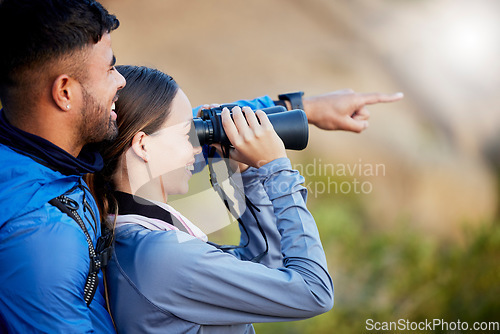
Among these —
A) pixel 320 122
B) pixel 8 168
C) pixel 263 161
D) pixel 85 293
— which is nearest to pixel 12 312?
pixel 85 293

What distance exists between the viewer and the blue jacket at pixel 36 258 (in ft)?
2.54

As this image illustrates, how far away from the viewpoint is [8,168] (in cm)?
81

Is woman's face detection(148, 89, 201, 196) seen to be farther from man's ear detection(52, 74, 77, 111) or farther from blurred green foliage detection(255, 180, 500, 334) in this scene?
blurred green foliage detection(255, 180, 500, 334)

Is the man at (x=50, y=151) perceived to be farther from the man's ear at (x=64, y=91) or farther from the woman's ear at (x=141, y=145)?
the woman's ear at (x=141, y=145)

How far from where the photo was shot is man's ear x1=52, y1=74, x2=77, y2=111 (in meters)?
0.85

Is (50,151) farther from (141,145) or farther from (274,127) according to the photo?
(274,127)

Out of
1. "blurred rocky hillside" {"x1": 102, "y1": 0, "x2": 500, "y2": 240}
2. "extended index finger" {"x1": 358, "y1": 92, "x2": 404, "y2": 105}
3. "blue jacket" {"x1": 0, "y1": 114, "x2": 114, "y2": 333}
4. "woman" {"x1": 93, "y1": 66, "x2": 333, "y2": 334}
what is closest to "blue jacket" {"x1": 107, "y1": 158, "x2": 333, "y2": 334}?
"woman" {"x1": 93, "y1": 66, "x2": 333, "y2": 334}

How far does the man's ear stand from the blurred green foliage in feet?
7.50

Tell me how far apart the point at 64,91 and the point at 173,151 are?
0.30 meters

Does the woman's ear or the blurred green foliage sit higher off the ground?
the woman's ear

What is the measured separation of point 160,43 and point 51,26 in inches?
88.4

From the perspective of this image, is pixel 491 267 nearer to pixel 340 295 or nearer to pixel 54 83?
pixel 340 295

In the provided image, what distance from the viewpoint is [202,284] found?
0.92m

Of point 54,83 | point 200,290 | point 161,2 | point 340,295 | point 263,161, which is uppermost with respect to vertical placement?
point 161,2
